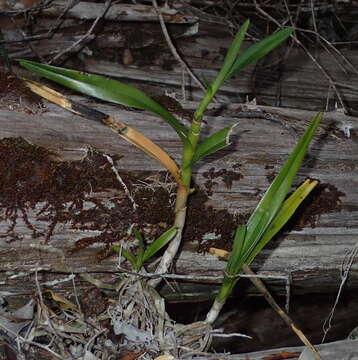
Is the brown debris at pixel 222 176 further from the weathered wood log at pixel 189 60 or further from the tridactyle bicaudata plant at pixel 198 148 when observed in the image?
the weathered wood log at pixel 189 60

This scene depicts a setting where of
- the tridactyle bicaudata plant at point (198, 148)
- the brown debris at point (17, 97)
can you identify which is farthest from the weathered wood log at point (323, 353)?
the brown debris at point (17, 97)

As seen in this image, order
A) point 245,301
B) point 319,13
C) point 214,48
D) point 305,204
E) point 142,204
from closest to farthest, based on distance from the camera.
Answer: point 142,204
point 305,204
point 245,301
point 214,48
point 319,13

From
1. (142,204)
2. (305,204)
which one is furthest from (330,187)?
(142,204)

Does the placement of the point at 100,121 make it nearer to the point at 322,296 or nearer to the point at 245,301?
the point at 245,301

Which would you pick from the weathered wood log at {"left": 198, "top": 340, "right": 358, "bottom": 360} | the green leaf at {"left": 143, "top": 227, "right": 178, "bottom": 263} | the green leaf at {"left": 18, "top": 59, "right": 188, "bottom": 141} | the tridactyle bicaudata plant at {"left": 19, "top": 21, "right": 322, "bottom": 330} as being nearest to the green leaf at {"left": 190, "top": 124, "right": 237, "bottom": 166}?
the tridactyle bicaudata plant at {"left": 19, "top": 21, "right": 322, "bottom": 330}

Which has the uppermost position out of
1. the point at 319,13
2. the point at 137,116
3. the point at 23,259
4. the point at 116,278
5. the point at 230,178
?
the point at 319,13

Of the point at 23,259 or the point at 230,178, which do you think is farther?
the point at 230,178
